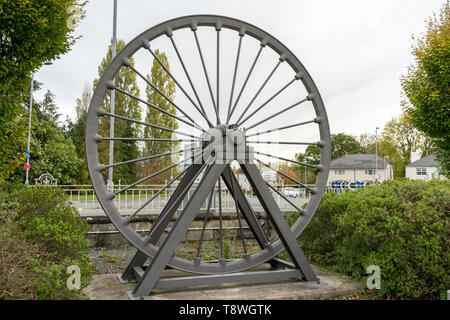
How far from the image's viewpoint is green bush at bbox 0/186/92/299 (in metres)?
4.19

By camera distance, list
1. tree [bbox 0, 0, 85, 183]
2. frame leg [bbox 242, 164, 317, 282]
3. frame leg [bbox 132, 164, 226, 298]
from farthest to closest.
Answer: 1. tree [bbox 0, 0, 85, 183]
2. frame leg [bbox 242, 164, 317, 282]
3. frame leg [bbox 132, 164, 226, 298]

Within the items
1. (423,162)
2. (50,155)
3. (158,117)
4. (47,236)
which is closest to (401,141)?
(423,162)

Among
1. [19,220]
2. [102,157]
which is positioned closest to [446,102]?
[19,220]

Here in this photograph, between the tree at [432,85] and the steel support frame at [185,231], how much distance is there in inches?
423

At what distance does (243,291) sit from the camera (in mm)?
5012

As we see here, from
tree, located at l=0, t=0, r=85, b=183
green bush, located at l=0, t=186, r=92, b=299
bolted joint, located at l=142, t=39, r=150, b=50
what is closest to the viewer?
green bush, located at l=0, t=186, r=92, b=299

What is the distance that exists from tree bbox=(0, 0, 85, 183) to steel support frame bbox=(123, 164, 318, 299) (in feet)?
12.8

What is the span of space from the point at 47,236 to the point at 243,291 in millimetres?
3025

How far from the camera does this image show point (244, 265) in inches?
210

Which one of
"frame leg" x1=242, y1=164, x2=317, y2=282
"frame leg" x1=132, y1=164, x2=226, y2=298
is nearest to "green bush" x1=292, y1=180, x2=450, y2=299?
"frame leg" x1=242, y1=164, x2=317, y2=282

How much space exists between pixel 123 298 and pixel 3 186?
15.1 ft

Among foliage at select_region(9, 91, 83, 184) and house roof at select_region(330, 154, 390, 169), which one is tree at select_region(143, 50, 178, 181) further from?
house roof at select_region(330, 154, 390, 169)

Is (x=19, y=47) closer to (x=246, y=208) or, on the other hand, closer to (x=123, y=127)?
(x=246, y=208)

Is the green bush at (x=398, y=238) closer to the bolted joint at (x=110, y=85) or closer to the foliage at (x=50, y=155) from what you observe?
the bolted joint at (x=110, y=85)
